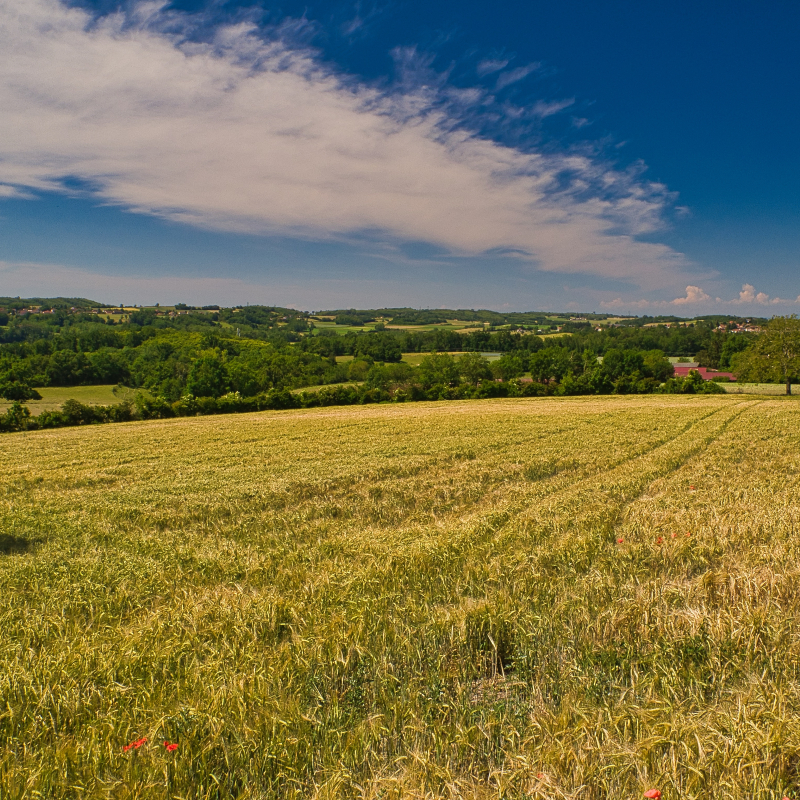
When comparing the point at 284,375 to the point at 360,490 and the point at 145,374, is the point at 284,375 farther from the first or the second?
the point at 360,490

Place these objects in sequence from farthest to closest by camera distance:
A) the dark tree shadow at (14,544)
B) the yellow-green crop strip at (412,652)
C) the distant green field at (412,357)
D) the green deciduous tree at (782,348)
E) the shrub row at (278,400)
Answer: the distant green field at (412,357) < the green deciduous tree at (782,348) < the shrub row at (278,400) < the dark tree shadow at (14,544) < the yellow-green crop strip at (412,652)

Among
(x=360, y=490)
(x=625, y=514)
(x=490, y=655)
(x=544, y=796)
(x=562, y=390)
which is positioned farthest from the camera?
(x=562, y=390)

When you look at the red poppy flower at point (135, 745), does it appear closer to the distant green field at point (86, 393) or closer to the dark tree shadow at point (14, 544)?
the dark tree shadow at point (14, 544)

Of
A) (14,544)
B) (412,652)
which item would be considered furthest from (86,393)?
(412,652)

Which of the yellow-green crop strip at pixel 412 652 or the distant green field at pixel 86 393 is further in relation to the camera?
the distant green field at pixel 86 393

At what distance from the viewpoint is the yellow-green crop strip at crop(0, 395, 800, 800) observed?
2.80 meters

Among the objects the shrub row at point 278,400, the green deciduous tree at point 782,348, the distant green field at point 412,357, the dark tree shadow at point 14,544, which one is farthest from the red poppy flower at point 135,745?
the distant green field at point 412,357

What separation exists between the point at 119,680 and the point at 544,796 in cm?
360

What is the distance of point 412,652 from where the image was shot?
407 cm

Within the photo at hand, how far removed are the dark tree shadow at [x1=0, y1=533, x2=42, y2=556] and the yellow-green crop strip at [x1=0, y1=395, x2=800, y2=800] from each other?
62 mm

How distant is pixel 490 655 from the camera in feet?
13.8

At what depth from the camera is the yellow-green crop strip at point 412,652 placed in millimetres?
2805

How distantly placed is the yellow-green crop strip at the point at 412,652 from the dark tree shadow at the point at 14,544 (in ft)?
0.20

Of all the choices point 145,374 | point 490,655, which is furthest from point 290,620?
point 145,374
